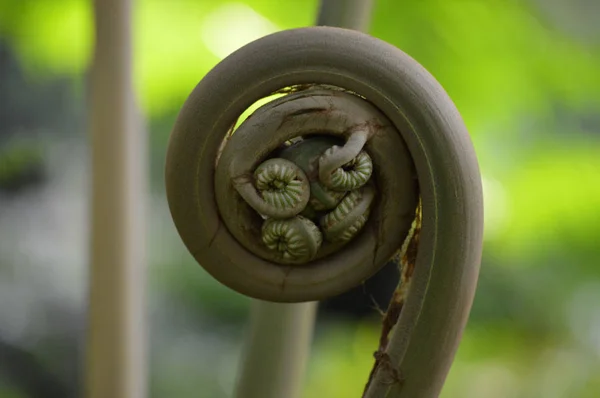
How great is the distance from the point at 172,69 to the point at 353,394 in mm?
882

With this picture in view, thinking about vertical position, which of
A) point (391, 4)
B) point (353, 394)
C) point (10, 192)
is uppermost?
point (391, 4)

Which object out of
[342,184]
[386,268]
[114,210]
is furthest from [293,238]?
[386,268]

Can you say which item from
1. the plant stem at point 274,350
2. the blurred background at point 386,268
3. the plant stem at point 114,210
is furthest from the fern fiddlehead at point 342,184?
the blurred background at point 386,268

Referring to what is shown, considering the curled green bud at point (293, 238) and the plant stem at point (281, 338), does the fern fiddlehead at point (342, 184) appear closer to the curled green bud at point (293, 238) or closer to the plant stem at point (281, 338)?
the curled green bud at point (293, 238)

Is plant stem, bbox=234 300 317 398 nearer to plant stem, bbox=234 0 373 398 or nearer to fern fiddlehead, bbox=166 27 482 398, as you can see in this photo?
plant stem, bbox=234 0 373 398

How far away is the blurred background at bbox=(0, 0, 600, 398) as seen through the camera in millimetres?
1808

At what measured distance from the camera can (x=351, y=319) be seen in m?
2.09

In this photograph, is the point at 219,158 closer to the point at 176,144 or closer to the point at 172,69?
the point at 176,144

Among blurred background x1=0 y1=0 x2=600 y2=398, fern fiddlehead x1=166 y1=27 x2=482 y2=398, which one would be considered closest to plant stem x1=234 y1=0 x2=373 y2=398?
fern fiddlehead x1=166 y1=27 x2=482 y2=398

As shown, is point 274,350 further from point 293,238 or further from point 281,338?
point 293,238

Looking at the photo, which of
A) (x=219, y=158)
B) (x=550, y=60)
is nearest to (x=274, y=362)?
(x=219, y=158)

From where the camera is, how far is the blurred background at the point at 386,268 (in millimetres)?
1808

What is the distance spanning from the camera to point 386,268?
1.89 meters

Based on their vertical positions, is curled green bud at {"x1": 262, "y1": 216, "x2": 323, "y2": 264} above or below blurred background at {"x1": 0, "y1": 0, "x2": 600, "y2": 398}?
below
